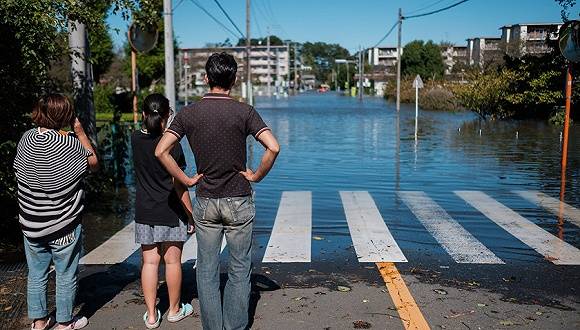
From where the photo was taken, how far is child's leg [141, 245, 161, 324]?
428 centimetres

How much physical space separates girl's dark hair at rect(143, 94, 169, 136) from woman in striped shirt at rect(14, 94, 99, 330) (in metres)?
0.48

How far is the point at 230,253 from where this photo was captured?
3.83 m

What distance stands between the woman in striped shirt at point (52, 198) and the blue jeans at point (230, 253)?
36.7 inches

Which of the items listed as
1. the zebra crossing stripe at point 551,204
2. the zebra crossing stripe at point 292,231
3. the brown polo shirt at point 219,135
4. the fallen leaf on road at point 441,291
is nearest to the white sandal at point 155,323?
the brown polo shirt at point 219,135

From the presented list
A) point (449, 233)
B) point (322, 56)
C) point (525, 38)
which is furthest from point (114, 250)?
point (322, 56)

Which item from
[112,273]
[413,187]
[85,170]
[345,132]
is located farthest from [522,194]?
[345,132]

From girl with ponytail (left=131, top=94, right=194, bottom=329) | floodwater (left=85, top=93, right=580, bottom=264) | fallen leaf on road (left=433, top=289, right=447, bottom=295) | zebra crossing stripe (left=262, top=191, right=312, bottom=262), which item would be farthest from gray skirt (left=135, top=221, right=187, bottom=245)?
fallen leaf on road (left=433, top=289, right=447, bottom=295)

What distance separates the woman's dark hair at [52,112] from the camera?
4.03m

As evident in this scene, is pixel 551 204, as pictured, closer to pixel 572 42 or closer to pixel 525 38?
pixel 572 42

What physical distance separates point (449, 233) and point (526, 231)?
1.02 meters

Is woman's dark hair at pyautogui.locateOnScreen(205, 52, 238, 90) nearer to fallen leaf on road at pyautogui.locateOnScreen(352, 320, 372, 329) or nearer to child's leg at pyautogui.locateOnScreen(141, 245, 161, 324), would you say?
child's leg at pyautogui.locateOnScreen(141, 245, 161, 324)

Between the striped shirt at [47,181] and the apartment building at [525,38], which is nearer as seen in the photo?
the striped shirt at [47,181]

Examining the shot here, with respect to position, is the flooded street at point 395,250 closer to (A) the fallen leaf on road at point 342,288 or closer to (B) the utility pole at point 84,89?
(A) the fallen leaf on road at point 342,288

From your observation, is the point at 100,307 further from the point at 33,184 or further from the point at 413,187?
the point at 413,187
